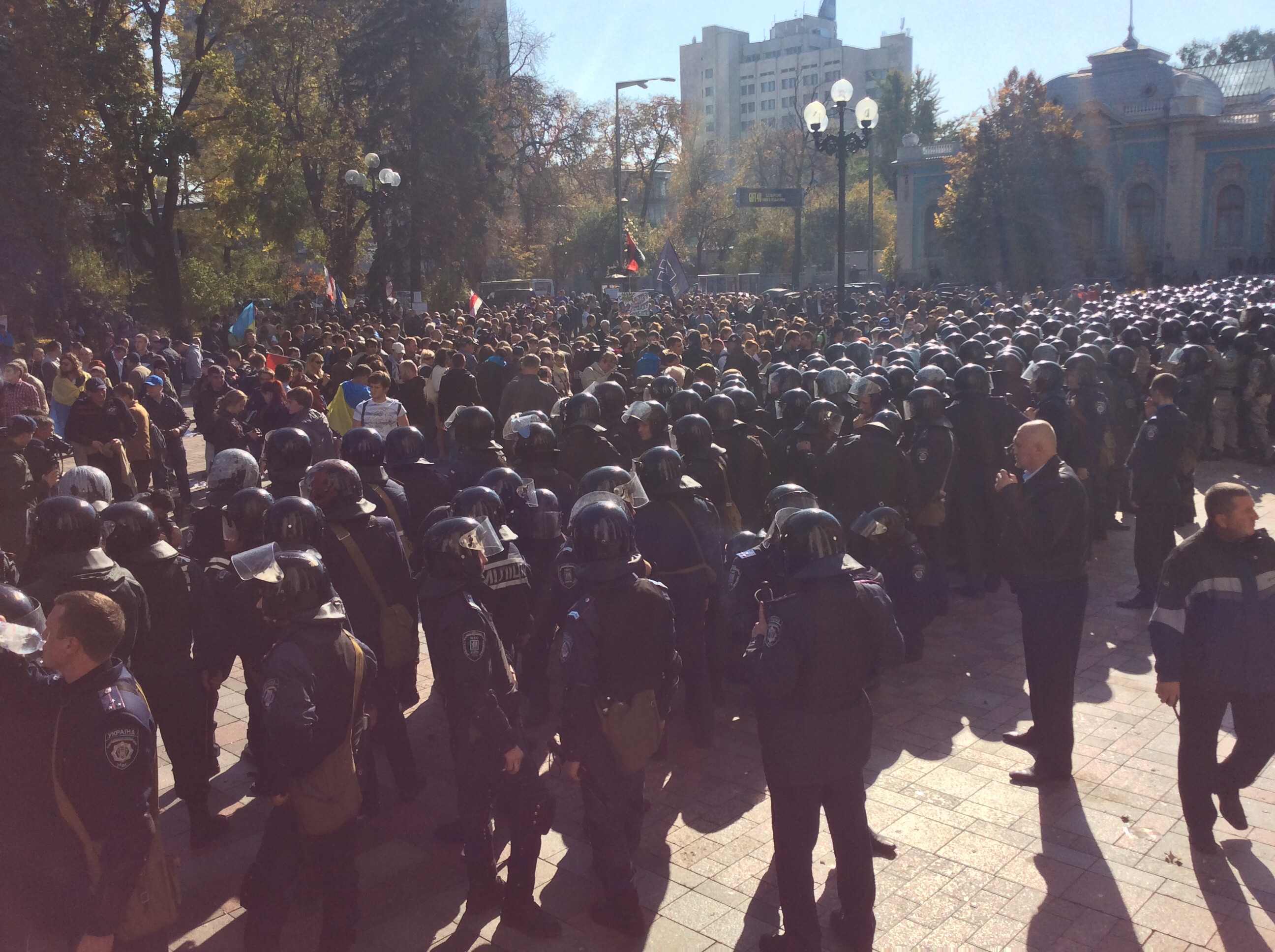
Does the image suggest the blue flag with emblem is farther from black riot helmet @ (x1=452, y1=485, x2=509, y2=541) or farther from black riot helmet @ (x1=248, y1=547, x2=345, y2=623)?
black riot helmet @ (x1=248, y1=547, x2=345, y2=623)

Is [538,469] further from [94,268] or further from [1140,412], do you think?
[94,268]

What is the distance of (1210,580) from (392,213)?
36.4 m

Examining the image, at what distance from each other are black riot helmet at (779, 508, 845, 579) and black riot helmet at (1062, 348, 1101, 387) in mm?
6039

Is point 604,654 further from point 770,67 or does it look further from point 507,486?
point 770,67

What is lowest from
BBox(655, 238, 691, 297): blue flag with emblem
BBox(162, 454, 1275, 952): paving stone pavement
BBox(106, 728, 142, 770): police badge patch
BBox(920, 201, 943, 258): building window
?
BBox(162, 454, 1275, 952): paving stone pavement

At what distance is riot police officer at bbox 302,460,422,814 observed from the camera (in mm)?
4980

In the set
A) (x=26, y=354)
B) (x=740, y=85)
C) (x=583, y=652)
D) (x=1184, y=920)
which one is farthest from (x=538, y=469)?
(x=740, y=85)

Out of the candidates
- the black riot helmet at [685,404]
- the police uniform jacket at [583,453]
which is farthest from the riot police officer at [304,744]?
the black riot helmet at [685,404]

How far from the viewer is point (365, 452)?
6113 mm

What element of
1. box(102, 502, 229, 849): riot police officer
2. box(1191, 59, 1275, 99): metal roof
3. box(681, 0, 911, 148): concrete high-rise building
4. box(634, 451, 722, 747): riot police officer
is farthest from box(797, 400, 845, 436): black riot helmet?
box(681, 0, 911, 148): concrete high-rise building

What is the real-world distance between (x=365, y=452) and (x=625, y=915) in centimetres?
301

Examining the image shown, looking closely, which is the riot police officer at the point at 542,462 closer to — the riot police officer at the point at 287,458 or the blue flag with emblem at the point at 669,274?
the riot police officer at the point at 287,458

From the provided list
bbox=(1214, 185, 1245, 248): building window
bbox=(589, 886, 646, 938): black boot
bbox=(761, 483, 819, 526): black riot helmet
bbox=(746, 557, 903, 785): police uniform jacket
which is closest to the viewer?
bbox=(746, 557, 903, 785): police uniform jacket

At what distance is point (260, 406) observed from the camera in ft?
36.2
